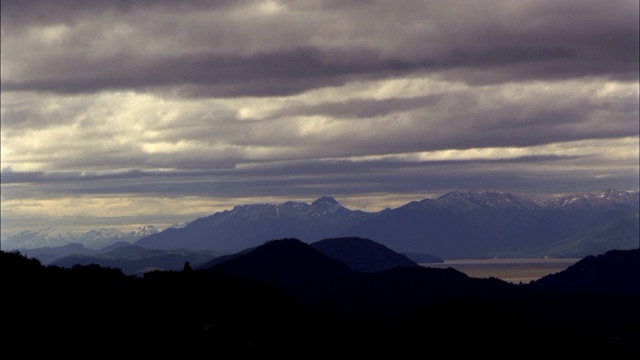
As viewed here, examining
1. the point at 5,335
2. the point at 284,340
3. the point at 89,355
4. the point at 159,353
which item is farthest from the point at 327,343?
the point at 5,335

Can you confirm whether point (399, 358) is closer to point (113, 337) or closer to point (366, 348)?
point (366, 348)

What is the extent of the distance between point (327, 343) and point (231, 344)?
21.3m

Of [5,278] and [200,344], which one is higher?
[5,278]

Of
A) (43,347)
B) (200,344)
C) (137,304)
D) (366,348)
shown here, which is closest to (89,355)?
(43,347)

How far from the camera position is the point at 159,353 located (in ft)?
560

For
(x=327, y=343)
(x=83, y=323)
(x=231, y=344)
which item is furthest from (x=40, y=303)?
(x=327, y=343)

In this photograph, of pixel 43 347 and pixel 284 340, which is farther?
pixel 284 340

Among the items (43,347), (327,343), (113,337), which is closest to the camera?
(43,347)

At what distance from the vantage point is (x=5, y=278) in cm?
19662

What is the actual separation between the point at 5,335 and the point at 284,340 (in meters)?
48.8

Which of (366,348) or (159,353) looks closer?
(159,353)

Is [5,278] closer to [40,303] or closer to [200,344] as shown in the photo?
[40,303]

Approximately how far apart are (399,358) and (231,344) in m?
35.4

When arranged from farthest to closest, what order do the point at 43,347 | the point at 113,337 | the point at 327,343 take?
1. the point at 327,343
2. the point at 113,337
3. the point at 43,347
